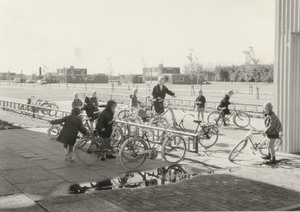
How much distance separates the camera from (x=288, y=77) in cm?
976

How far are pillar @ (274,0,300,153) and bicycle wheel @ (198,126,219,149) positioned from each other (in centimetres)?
172

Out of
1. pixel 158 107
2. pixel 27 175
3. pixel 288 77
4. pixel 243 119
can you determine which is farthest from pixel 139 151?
pixel 243 119

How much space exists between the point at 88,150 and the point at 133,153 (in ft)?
3.10

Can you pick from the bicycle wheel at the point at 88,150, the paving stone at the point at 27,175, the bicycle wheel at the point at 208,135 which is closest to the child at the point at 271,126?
the bicycle wheel at the point at 208,135

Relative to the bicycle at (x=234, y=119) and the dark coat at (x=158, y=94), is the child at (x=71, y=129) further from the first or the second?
the bicycle at (x=234, y=119)

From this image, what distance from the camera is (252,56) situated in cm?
3691

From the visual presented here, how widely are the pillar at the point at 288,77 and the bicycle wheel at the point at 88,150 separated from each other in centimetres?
455

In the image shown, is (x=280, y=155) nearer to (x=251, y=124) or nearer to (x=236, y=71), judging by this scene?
(x=251, y=124)

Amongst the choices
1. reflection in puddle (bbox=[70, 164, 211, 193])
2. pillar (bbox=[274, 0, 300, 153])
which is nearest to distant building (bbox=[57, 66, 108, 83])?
pillar (bbox=[274, 0, 300, 153])

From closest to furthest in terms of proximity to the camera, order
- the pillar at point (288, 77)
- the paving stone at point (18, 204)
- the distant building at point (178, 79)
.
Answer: the paving stone at point (18, 204)
the pillar at point (288, 77)
the distant building at point (178, 79)

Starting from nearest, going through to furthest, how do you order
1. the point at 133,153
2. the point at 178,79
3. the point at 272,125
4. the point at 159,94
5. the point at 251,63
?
the point at 133,153
the point at 272,125
the point at 159,94
the point at 251,63
the point at 178,79

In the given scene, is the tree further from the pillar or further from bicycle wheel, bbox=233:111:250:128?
the pillar

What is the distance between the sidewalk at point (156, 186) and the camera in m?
5.60

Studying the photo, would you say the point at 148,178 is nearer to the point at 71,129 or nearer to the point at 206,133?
the point at 71,129
